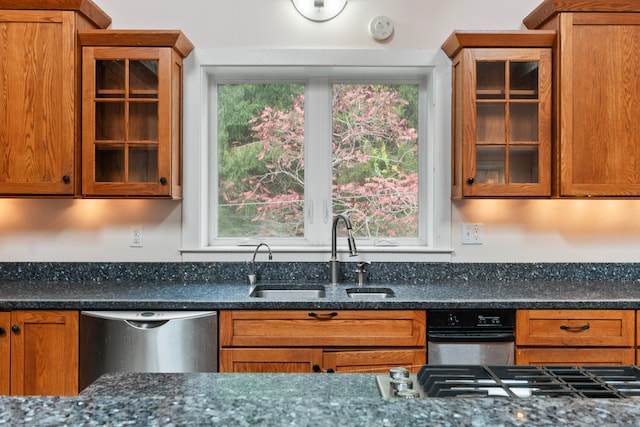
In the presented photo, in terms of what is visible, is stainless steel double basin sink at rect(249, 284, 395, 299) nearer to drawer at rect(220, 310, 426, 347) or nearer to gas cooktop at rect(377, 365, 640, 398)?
drawer at rect(220, 310, 426, 347)

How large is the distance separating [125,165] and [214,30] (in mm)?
927

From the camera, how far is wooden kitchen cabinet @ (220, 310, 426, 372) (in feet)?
7.70

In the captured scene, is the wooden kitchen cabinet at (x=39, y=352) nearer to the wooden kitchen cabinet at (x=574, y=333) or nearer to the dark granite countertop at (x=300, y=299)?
the dark granite countertop at (x=300, y=299)

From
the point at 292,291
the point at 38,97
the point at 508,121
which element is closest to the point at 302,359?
the point at 292,291

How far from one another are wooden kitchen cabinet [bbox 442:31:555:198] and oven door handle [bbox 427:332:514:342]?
0.72m

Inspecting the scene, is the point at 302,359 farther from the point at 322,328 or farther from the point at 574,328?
the point at 574,328

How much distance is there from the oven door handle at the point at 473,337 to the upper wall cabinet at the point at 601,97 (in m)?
0.81

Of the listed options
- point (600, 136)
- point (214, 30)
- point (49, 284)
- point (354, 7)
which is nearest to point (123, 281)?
point (49, 284)

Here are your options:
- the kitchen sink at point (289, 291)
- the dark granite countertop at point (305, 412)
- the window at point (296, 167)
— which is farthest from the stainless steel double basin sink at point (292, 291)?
the dark granite countertop at point (305, 412)

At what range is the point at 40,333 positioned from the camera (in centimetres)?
233

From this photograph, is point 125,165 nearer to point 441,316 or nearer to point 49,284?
point 49,284

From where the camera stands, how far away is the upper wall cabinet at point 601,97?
103 inches

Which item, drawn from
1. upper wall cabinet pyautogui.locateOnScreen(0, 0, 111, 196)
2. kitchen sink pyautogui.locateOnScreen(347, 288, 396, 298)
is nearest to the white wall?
upper wall cabinet pyautogui.locateOnScreen(0, 0, 111, 196)

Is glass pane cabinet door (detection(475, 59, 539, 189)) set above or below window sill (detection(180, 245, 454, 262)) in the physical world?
above
